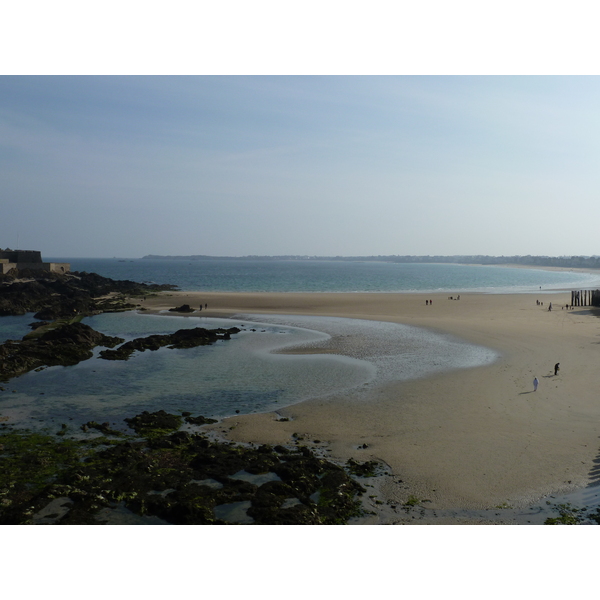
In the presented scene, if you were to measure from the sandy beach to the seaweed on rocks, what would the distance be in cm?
123

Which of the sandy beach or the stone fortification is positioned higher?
the stone fortification

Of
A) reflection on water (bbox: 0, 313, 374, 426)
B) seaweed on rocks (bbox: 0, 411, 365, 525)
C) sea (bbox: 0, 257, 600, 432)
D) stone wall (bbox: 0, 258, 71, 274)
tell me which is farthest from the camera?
stone wall (bbox: 0, 258, 71, 274)

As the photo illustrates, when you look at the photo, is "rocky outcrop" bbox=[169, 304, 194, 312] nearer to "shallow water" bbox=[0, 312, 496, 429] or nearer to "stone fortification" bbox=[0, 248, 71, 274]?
"shallow water" bbox=[0, 312, 496, 429]

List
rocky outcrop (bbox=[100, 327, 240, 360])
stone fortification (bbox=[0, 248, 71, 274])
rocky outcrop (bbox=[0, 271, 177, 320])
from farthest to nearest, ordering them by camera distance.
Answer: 1. stone fortification (bbox=[0, 248, 71, 274])
2. rocky outcrop (bbox=[0, 271, 177, 320])
3. rocky outcrop (bbox=[100, 327, 240, 360])

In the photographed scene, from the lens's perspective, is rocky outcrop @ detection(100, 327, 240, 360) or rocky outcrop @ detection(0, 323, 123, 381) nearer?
rocky outcrop @ detection(0, 323, 123, 381)

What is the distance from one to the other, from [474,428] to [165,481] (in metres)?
9.44

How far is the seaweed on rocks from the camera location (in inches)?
395

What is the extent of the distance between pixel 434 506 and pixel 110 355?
67.4 feet

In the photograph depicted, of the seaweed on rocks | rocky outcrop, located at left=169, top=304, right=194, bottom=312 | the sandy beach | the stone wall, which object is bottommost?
the seaweed on rocks

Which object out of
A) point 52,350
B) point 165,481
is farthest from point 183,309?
point 165,481

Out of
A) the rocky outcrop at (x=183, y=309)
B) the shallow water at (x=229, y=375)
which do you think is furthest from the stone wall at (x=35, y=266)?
the shallow water at (x=229, y=375)

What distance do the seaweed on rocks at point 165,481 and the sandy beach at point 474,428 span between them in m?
1.23

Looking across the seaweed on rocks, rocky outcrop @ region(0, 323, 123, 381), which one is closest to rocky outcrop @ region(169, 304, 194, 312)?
rocky outcrop @ region(0, 323, 123, 381)

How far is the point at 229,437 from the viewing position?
48.0ft
